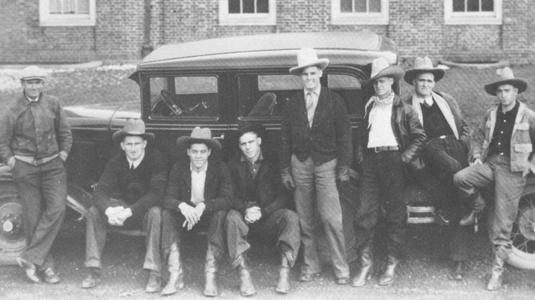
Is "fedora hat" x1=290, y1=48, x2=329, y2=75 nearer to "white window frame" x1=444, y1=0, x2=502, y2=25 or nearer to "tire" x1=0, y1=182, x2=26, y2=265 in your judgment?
"tire" x1=0, y1=182, x2=26, y2=265

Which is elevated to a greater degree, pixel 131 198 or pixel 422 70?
pixel 422 70

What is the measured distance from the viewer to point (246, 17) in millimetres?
16453

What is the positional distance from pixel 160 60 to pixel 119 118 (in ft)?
2.86

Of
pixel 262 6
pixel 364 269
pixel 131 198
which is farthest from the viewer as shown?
pixel 262 6

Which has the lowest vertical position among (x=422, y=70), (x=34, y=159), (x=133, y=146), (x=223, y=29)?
(x=34, y=159)

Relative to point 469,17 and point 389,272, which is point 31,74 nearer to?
point 389,272

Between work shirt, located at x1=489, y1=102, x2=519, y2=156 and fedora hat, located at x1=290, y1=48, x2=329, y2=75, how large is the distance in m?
1.64

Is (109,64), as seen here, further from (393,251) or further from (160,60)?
(393,251)

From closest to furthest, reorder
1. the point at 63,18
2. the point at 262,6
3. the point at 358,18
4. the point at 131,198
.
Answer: the point at 131,198
the point at 358,18
the point at 262,6
the point at 63,18

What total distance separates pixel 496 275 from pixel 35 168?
14.0ft

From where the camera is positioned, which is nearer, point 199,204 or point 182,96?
point 199,204

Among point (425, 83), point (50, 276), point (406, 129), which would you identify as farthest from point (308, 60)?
point (50, 276)

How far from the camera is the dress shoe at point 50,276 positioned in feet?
19.7

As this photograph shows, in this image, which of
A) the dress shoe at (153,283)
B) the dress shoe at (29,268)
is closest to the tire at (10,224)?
the dress shoe at (29,268)
